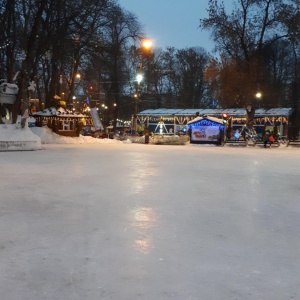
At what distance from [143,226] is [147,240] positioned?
73cm

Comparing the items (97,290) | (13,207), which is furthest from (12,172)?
(97,290)

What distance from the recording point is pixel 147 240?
579 centimetres

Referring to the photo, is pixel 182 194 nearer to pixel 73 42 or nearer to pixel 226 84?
pixel 73 42

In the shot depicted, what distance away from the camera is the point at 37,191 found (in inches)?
373

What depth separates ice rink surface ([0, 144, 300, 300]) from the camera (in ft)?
13.6

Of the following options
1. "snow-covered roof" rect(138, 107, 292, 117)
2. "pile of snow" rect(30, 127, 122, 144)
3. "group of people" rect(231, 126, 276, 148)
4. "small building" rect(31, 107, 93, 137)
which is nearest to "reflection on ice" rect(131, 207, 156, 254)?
"pile of snow" rect(30, 127, 122, 144)

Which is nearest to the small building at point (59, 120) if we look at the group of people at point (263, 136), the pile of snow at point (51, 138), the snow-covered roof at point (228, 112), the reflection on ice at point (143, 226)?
the pile of snow at point (51, 138)

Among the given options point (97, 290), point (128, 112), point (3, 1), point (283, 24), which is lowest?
point (97, 290)

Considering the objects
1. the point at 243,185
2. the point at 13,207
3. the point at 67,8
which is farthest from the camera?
the point at 67,8

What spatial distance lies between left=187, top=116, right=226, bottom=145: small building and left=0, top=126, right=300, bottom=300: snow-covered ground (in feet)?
79.3

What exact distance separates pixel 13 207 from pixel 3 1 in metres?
20.9

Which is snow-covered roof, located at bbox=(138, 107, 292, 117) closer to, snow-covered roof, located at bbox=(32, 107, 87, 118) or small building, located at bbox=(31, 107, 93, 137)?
small building, located at bbox=(31, 107, 93, 137)

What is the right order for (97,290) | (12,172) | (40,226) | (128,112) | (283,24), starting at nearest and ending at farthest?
(97,290) → (40,226) → (12,172) → (283,24) → (128,112)

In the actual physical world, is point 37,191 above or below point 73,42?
below
